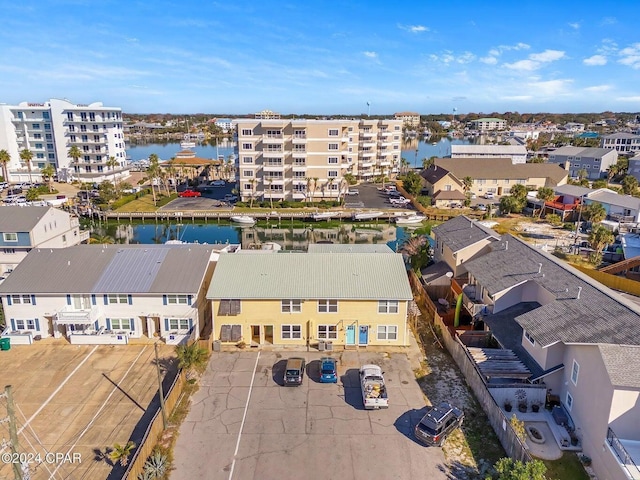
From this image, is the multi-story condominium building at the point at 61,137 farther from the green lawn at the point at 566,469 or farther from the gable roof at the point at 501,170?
the green lawn at the point at 566,469

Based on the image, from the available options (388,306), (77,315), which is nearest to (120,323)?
(77,315)

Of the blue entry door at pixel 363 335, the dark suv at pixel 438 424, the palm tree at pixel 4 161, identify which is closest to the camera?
the dark suv at pixel 438 424

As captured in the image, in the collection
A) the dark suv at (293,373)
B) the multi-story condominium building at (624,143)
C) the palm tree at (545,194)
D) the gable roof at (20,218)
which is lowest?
the dark suv at (293,373)

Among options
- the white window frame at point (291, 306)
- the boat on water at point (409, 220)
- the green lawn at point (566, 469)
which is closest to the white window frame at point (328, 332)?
the white window frame at point (291, 306)

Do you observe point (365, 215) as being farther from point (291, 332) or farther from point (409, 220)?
point (291, 332)

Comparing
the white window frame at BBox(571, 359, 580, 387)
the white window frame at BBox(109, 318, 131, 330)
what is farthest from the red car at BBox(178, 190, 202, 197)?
the white window frame at BBox(571, 359, 580, 387)

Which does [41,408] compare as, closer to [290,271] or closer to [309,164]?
[290,271]

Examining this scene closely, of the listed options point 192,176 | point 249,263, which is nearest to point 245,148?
point 192,176
